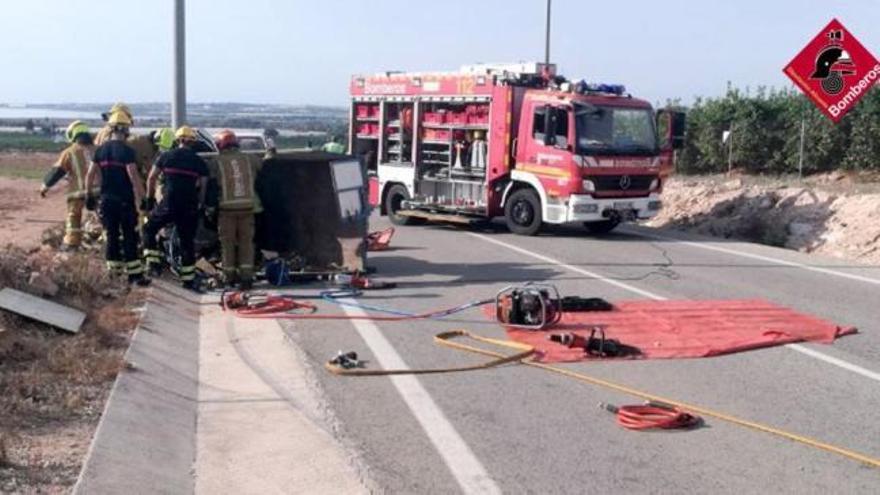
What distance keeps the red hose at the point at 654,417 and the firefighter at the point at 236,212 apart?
20.7 feet

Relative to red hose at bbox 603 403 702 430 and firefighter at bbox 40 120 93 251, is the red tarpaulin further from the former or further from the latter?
firefighter at bbox 40 120 93 251

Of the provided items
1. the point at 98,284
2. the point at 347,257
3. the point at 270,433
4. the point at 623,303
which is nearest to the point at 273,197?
the point at 347,257

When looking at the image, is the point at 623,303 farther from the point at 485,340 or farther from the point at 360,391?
the point at 360,391

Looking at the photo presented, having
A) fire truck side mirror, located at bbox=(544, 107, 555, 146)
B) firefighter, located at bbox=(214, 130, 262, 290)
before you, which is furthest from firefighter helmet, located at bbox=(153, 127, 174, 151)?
fire truck side mirror, located at bbox=(544, 107, 555, 146)

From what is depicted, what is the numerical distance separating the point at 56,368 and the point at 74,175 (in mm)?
7697

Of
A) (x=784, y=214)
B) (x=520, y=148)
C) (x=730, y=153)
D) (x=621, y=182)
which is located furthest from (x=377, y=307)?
(x=730, y=153)

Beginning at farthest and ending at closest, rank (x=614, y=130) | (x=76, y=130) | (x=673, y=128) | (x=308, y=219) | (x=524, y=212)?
(x=673, y=128)
(x=524, y=212)
(x=614, y=130)
(x=76, y=130)
(x=308, y=219)

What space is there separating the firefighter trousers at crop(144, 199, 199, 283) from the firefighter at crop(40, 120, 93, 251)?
2.63 meters

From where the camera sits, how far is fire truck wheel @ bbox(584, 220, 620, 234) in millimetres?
19422

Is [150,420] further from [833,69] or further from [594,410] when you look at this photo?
[833,69]

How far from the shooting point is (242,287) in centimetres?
1230

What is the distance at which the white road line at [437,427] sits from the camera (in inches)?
224

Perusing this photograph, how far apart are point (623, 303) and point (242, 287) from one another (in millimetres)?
4381

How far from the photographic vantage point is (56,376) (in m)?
7.39
